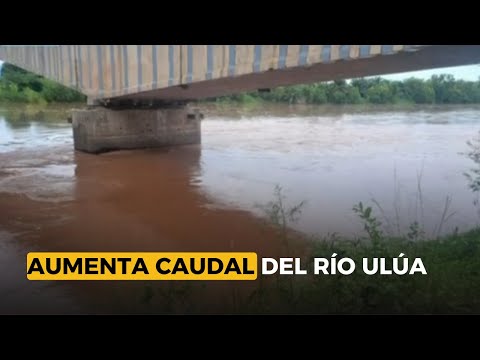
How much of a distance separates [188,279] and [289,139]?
745 inches

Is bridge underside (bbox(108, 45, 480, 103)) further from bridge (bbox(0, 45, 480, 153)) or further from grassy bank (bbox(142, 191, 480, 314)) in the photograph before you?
grassy bank (bbox(142, 191, 480, 314))

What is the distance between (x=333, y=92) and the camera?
66250mm

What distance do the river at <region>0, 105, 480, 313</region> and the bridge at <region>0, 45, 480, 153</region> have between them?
1.18 m

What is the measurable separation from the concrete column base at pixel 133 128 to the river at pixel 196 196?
630 mm

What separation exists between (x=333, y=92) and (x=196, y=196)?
58854 mm

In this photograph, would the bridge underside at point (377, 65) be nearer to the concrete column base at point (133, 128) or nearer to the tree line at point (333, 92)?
the concrete column base at point (133, 128)

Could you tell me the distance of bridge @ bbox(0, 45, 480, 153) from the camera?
7922mm

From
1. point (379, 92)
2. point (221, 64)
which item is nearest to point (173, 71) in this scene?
point (221, 64)

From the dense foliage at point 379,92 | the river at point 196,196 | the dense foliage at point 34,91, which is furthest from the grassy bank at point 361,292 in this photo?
the dense foliage at point 379,92

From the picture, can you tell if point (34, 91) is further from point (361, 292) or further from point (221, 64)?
point (361, 292)

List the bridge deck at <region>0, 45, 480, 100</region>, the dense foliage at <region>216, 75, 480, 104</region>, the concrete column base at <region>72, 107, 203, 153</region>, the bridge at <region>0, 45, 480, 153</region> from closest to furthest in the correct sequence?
the bridge deck at <region>0, 45, 480, 100</region> → the bridge at <region>0, 45, 480, 153</region> → the concrete column base at <region>72, 107, 203, 153</region> → the dense foliage at <region>216, 75, 480, 104</region>

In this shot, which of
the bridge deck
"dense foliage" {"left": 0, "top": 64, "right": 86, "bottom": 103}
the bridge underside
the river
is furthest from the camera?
"dense foliage" {"left": 0, "top": 64, "right": 86, "bottom": 103}

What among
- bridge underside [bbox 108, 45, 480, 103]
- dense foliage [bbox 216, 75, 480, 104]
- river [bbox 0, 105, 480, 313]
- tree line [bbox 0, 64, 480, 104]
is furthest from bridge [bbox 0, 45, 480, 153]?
dense foliage [bbox 216, 75, 480, 104]
